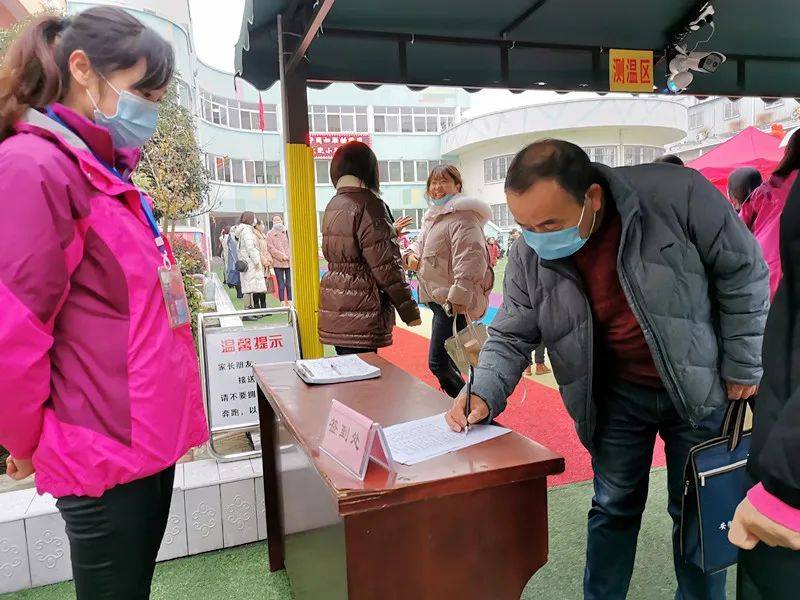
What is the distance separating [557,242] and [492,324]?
352 millimetres

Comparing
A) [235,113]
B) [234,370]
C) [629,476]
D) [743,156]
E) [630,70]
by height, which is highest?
[235,113]

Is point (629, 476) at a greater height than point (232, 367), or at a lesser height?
lesser

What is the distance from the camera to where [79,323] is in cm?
98

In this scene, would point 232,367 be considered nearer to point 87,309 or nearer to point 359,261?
point 359,261

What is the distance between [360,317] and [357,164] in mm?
719

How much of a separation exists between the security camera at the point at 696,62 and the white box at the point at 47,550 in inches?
181

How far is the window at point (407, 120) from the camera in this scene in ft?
85.0

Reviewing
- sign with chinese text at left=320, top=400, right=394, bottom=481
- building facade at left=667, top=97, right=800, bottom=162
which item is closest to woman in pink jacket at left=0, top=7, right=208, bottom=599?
sign with chinese text at left=320, top=400, right=394, bottom=481

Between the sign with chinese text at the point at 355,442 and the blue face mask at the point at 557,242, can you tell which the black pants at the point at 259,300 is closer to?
the blue face mask at the point at 557,242

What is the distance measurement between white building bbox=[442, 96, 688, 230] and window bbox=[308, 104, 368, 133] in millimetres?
3887

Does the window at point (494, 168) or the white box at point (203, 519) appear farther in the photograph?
the window at point (494, 168)

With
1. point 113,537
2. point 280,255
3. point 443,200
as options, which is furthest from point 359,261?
point 280,255

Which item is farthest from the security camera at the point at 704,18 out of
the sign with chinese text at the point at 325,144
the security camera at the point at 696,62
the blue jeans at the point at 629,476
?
the blue jeans at the point at 629,476

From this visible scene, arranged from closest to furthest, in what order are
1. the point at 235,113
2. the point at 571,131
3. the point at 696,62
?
the point at 696,62
the point at 235,113
the point at 571,131
